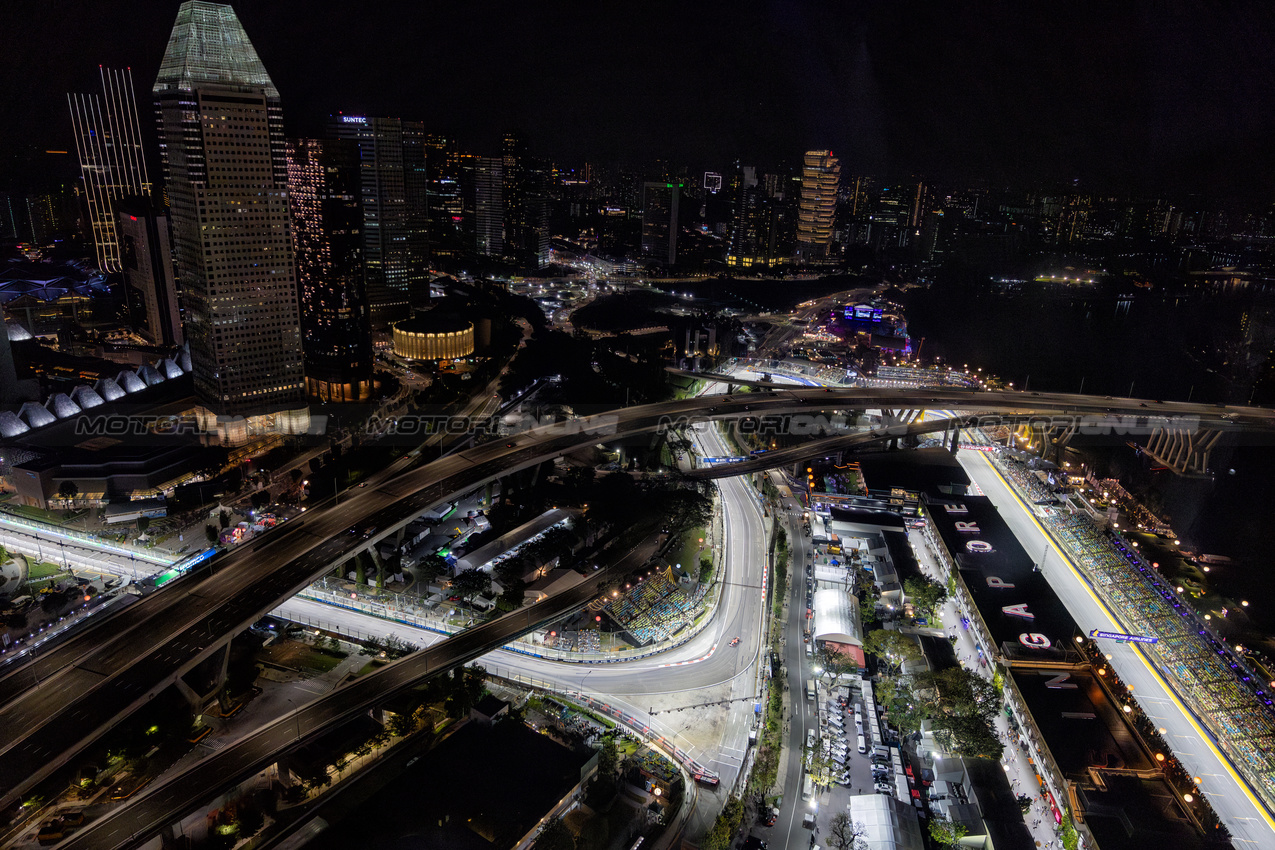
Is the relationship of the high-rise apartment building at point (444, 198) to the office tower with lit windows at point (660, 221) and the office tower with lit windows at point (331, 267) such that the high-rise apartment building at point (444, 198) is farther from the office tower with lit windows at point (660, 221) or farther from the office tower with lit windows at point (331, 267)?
the office tower with lit windows at point (331, 267)

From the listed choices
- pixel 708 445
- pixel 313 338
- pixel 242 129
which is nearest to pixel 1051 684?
pixel 708 445

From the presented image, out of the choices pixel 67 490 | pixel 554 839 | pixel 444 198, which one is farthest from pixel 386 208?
pixel 554 839

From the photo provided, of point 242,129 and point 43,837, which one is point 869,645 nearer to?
point 43,837

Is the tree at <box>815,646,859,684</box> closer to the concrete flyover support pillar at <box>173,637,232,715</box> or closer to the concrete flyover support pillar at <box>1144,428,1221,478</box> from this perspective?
the concrete flyover support pillar at <box>173,637,232,715</box>

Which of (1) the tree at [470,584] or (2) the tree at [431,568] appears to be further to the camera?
(2) the tree at [431,568]

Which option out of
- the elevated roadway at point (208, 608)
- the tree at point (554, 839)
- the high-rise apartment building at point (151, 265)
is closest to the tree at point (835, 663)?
the tree at point (554, 839)

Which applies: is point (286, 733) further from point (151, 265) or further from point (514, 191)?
point (514, 191)
